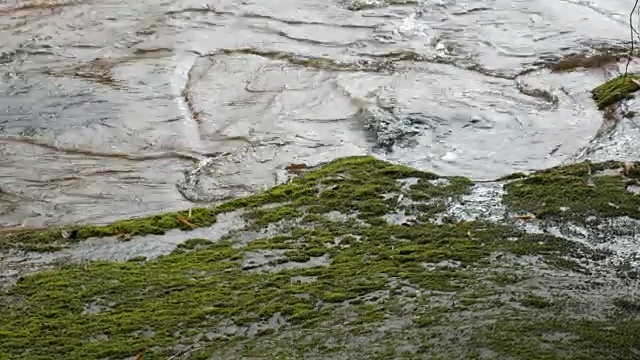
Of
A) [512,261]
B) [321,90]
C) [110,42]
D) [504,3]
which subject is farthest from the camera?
[504,3]

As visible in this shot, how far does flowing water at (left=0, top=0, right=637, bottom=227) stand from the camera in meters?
6.50

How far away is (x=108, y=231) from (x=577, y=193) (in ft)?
9.49

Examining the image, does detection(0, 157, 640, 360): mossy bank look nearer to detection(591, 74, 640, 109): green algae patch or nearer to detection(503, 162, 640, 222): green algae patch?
detection(503, 162, 640, 222): green algae patch

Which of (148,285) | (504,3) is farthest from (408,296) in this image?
(504,3)

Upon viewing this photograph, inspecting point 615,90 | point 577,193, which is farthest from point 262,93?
point 577,193

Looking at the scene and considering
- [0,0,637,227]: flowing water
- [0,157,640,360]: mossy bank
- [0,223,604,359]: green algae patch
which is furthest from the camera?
[0,0,637,227]: flowing water

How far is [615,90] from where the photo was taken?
7176mm

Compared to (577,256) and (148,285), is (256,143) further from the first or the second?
(577,256)

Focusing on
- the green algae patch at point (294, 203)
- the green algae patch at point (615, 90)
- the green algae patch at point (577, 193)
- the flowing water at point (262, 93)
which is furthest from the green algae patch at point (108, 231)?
the green algae patch at point (615, 90)

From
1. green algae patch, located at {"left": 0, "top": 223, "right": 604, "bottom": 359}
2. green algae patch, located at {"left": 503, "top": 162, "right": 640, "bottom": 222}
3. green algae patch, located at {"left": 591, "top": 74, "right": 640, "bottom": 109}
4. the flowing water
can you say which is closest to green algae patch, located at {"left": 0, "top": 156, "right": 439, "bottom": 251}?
green algae patch, located at {"left": 0, "top": 223, "right": 604, "bottom": 359}

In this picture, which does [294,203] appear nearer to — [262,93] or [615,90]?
[262,93]

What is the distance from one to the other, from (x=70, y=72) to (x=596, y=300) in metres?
6.56

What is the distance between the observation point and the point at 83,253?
478cm

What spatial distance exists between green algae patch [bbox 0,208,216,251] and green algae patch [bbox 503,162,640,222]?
1.96 metres
